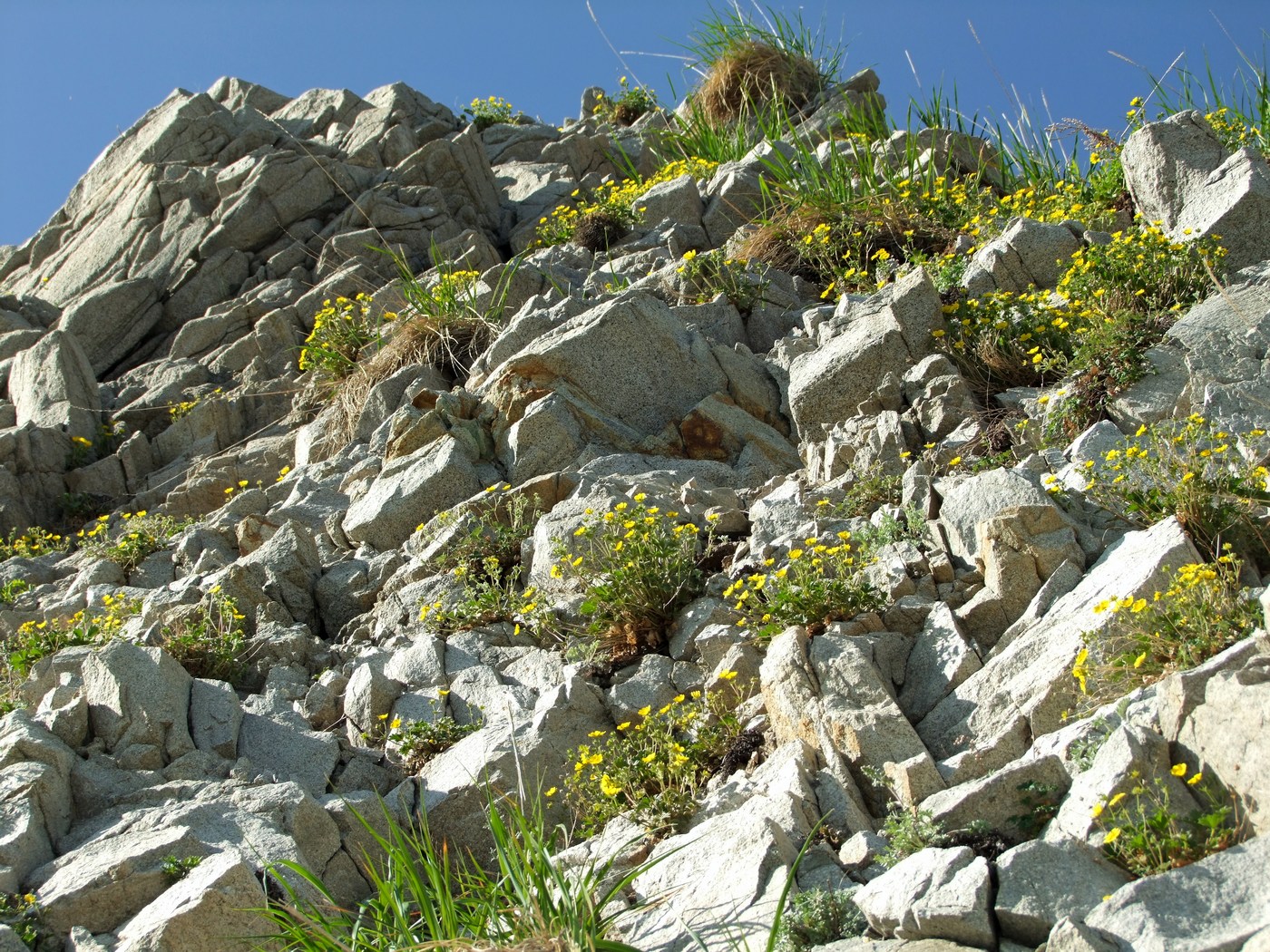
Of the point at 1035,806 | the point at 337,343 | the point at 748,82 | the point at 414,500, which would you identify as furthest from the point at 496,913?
the point at 748,82

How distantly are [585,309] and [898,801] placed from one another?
6.56 m

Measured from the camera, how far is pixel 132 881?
17.3 ft

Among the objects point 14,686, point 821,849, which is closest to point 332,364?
point 14,686

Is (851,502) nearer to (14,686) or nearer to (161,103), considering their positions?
(14,686)

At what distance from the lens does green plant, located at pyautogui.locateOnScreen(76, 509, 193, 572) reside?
991 centimetres

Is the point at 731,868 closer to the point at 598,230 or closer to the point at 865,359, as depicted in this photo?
the point at 865,359

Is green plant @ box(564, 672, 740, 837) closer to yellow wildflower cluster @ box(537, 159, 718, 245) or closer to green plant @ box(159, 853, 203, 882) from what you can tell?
green plant @ box(159, 853, 203, 882)

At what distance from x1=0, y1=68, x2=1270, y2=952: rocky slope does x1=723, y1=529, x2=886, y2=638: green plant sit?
13cm

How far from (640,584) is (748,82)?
11518mm

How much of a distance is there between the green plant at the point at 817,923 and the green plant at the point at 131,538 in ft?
23.5

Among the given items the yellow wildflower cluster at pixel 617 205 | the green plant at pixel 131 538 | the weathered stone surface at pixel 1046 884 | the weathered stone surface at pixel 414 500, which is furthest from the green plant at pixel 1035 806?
the yellow wildflower cluster at pixel 617 205

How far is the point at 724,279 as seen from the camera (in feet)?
37.0

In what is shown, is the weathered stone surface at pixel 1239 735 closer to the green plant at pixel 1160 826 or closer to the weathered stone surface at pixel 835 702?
the green plant at pixel 1160 826

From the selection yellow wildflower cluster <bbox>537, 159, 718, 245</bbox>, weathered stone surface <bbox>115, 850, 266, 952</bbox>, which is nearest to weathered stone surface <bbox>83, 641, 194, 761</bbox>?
weathered stone surface <bbox>115, 850, 266, 952</bbox>
